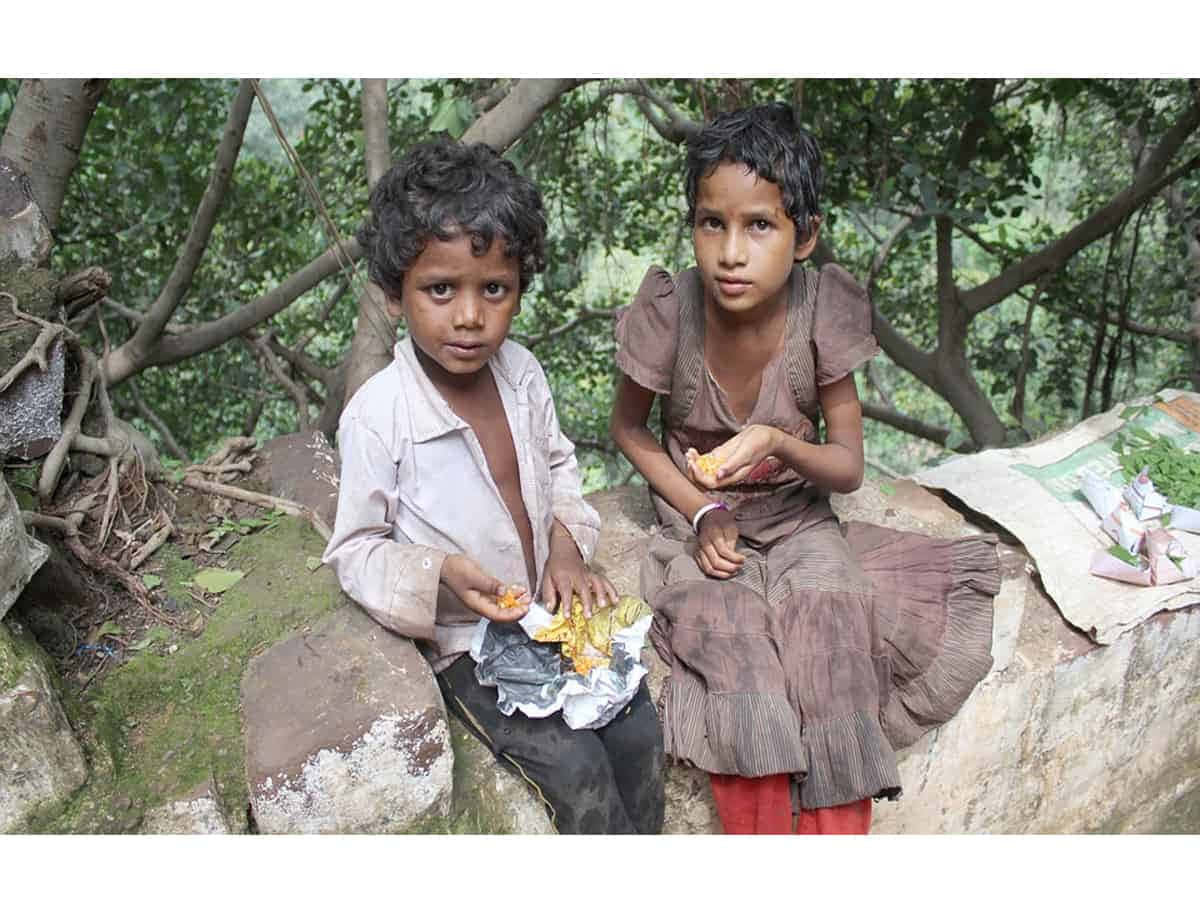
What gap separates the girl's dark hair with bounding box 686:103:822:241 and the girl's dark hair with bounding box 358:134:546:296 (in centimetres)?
42

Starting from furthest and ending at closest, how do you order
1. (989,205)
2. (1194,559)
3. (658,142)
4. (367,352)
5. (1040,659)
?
(658,142)
(989,205)
(367,352)
(1194,559)
(1040,659)

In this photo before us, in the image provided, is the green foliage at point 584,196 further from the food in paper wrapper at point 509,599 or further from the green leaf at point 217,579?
the food in paper wrapper at point 509,599

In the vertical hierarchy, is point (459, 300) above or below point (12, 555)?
above

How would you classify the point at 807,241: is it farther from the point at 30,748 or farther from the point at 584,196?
the point at 584,196

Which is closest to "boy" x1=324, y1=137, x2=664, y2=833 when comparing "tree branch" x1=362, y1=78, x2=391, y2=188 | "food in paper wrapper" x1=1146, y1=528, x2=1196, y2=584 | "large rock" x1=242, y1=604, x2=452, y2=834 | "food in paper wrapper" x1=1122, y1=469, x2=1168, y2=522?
"large rock" x1=242, y1=604, x2=452, y2=834

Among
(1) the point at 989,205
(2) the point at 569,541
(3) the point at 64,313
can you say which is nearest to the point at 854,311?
(2) the point at 569,541

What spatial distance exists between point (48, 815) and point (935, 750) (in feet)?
6.31

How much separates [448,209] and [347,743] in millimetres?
1017

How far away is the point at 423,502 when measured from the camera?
2115mm

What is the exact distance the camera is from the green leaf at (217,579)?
2.44 m

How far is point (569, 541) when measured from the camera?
229 centimetres

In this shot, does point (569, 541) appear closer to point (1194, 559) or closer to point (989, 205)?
point (1194, 559)

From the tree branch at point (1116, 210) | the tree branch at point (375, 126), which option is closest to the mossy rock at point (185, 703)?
the tree branch at point (375, 126)

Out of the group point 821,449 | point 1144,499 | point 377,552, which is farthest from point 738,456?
point 1144,499
